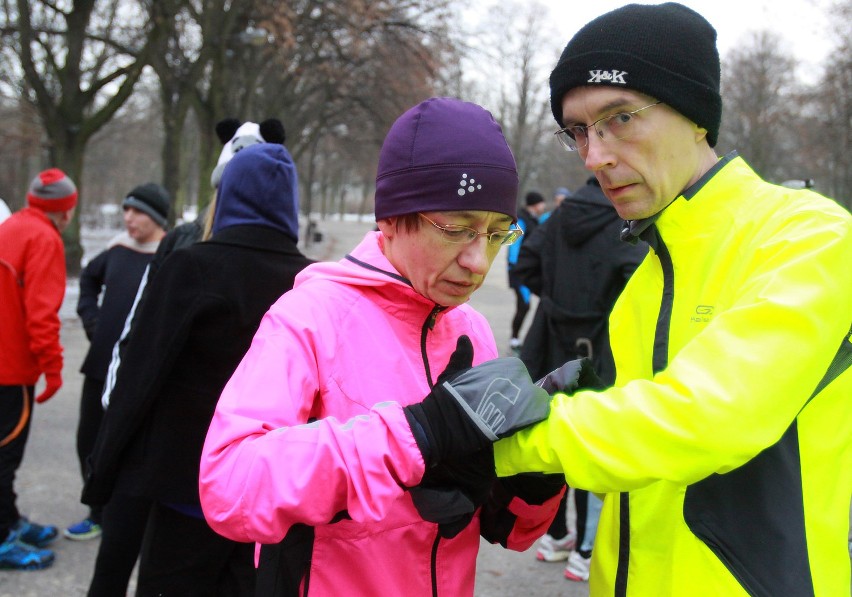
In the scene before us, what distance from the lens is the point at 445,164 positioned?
5.10 feet

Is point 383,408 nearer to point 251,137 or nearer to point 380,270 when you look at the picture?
point 380,270

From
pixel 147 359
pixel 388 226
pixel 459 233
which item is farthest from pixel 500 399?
pixel 147 359

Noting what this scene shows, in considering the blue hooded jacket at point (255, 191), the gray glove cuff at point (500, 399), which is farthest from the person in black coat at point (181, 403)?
the gray glove cuff at point (500, 399)

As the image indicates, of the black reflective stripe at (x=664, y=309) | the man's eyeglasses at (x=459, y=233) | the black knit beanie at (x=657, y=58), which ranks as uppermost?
the black knit beanie at (x=657, y=58)

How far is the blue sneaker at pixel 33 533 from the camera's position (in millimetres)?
4156

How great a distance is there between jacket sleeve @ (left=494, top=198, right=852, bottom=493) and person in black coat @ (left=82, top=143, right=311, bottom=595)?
166cm

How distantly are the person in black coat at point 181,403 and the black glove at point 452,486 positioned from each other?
1.46 m

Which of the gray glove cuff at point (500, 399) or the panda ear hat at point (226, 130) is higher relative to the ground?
the panda ear hat at point (226, 130)

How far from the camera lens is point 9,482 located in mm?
4051

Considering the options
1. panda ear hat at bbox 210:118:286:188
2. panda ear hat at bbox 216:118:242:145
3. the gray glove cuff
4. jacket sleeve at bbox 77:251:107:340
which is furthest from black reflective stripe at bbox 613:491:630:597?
jacket sleeve at bbox 77:251:107:340

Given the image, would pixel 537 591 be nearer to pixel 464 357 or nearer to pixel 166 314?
pixel 166 314

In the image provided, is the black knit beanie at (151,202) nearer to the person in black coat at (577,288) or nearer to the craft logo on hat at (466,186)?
the person in black coat at (577,288)

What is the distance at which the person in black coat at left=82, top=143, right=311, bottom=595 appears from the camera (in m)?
2.59

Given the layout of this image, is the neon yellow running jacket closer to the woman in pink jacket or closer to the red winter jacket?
the woman in pink jacket
